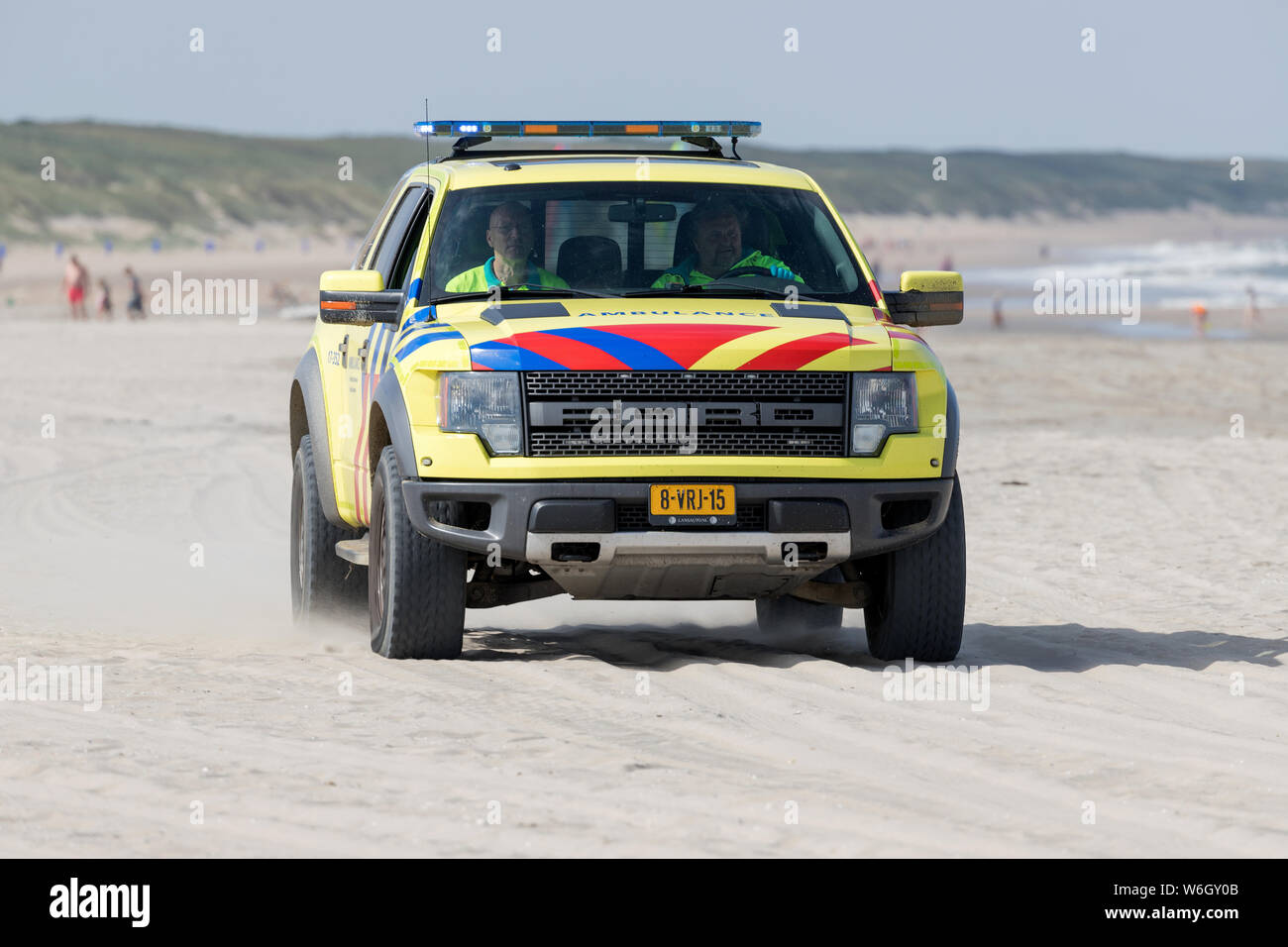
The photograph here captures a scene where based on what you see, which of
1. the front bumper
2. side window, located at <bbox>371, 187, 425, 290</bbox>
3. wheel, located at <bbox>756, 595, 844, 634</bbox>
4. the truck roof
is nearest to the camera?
the front bumper

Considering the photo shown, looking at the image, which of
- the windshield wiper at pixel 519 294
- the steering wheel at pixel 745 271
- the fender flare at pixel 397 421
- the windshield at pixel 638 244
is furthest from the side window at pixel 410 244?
the steering wheel at pixel 745 271

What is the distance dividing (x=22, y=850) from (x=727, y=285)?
12.3ft

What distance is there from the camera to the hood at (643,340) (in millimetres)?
7172

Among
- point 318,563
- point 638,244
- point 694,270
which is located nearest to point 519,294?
point 638,244

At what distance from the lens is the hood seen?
717cm

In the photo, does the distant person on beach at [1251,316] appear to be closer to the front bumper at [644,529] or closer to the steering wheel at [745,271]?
the steering wheel at [745,271]

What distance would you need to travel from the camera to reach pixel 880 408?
738cm

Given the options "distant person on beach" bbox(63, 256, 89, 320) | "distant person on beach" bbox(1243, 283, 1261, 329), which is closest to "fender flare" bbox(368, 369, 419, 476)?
"distant person on beach" bbox(63, 256, 89, 320)

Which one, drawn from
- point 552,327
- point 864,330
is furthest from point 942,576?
point 552,327

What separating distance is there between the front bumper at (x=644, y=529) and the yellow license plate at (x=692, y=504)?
0.09 feet

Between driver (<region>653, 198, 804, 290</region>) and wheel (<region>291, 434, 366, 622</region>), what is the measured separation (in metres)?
2.13

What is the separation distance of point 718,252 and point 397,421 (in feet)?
4.93

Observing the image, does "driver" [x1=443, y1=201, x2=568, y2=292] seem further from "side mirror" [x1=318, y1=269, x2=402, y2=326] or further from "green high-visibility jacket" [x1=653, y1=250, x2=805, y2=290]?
"green high-visibility jacket" [x1=653, y1=250, x2=805, y2=290]
